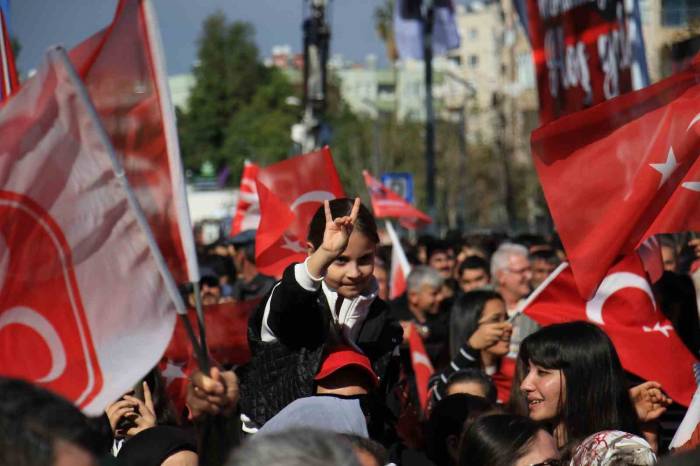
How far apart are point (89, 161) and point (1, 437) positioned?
1245 mm

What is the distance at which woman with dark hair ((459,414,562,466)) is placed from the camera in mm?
4410

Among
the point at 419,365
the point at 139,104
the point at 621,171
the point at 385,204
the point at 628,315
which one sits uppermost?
the point at 139,104

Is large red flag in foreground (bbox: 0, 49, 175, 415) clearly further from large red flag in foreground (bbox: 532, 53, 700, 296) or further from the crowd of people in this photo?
large red flag in foreground (bbox: 532, 53, 700, 296)

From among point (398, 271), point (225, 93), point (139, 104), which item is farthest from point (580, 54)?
point (225, 93)

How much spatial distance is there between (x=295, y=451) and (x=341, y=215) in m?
2.00

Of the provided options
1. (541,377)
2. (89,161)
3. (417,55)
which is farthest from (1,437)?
(417,55)

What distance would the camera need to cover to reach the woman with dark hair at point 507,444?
14.5 ft

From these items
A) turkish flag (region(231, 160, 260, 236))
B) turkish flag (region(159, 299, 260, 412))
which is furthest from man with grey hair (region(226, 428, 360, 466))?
turkish flag (region(231, 160, 260, 236))

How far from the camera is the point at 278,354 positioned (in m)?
4.38

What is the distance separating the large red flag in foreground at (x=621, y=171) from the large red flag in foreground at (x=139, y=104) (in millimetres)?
2515

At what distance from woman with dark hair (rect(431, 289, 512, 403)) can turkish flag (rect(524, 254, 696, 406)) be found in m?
0.26

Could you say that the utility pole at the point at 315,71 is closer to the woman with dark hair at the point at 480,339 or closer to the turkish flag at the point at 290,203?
the turkish flag at the point at 290,203

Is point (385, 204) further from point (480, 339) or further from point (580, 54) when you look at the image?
point (480, 339)

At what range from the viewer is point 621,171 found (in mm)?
5809
